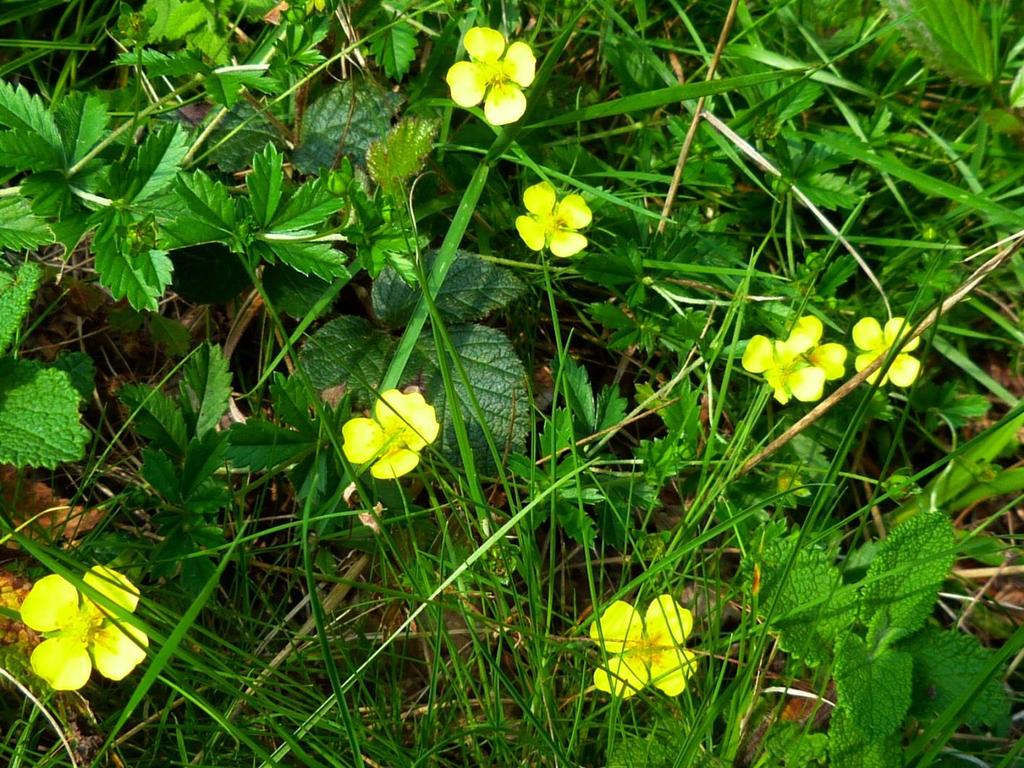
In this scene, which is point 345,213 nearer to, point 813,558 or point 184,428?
point 184,428

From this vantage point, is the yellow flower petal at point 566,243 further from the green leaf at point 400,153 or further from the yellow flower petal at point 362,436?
the yellow flower petal at point 362,436

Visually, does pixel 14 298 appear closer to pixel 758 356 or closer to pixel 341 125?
pixel 341 125

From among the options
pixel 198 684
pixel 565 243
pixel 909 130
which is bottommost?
pixel 198 684

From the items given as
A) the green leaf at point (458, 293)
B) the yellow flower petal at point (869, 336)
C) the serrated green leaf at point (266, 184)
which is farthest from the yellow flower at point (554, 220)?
the yellow flower petal at point (869, 336)

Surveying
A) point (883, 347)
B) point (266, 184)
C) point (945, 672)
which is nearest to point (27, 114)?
point (266, 184)

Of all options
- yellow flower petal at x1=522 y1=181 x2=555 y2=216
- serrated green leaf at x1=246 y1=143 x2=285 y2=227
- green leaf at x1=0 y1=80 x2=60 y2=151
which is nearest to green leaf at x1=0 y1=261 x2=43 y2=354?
green leaf at x1=0 y1=80 x2=60 y2=151

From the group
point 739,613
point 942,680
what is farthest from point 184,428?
point 942,680
